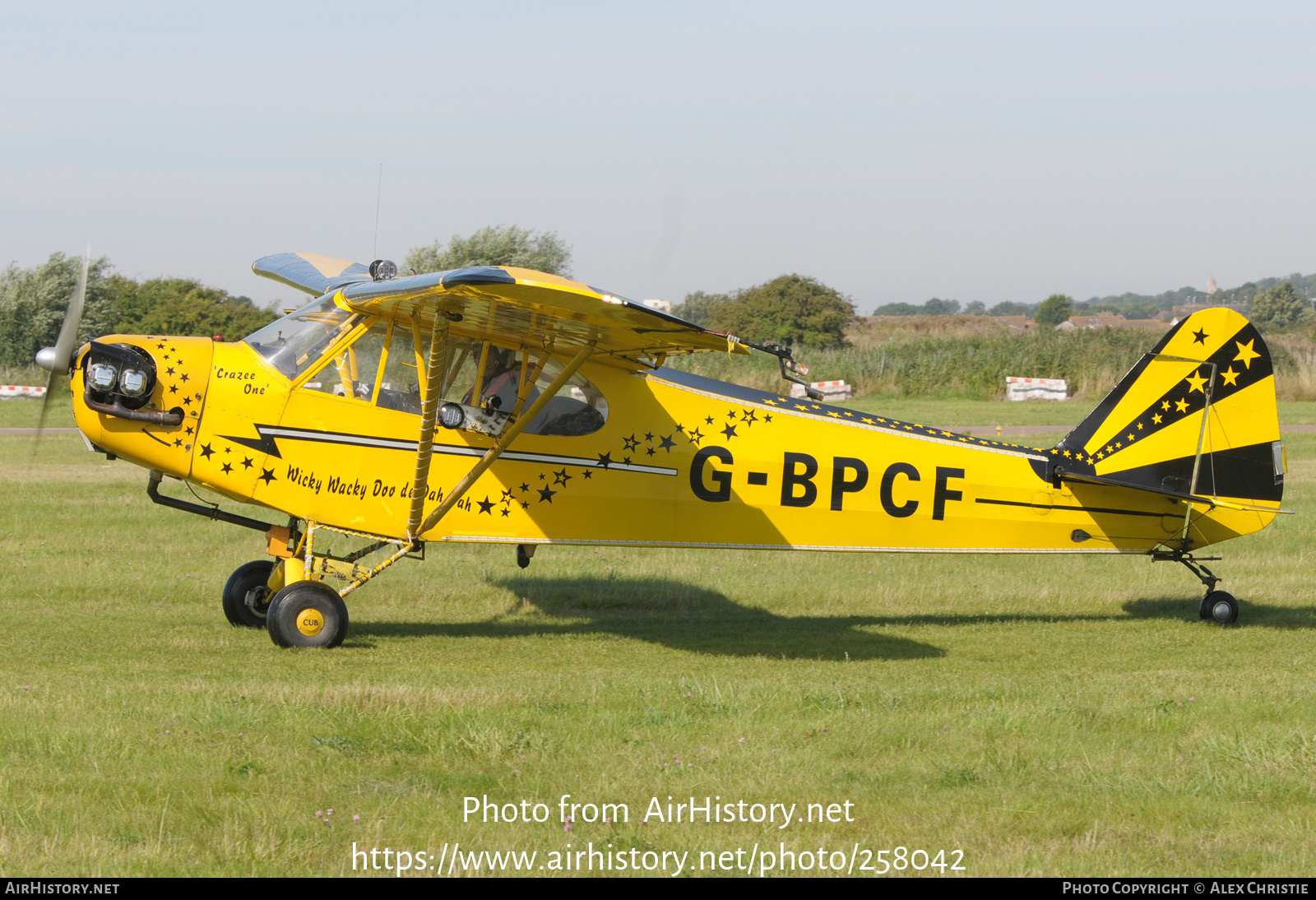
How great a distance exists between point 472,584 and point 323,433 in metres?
3.44

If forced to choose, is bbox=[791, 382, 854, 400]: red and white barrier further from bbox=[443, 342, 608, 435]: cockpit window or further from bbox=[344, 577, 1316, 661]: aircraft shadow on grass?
bbox=[443, 342, 608, 435]: cockpit window

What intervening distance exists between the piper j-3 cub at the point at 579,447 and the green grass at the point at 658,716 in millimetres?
867

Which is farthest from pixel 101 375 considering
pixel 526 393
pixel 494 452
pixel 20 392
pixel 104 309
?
pixel 104 309

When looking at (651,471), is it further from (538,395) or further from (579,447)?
(538,395)

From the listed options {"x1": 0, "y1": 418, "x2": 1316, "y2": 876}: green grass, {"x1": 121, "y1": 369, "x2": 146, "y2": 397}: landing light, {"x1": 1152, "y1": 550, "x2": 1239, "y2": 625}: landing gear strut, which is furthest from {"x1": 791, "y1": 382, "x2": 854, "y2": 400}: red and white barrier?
{"x1": 121, "y1": 369, "x2": 146, "y2": 397}: landing light

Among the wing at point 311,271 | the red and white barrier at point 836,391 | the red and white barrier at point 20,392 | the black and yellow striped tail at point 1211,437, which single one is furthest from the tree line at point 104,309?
the black and yellow striped tail at point 1211,437

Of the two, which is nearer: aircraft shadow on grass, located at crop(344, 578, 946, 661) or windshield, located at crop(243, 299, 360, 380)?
windshield, located at crop(243, 299, 360, 380)

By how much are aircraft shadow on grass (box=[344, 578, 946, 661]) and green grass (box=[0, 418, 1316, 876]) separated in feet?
0.14

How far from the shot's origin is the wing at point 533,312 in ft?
22.9

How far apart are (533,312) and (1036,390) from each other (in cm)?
3385

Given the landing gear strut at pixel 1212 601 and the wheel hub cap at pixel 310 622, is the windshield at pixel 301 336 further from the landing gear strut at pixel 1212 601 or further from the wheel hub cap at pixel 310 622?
the landing gear strut at pixel 1212 601

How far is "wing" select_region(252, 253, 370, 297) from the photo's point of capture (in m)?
11.1

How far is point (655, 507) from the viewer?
9.63m
